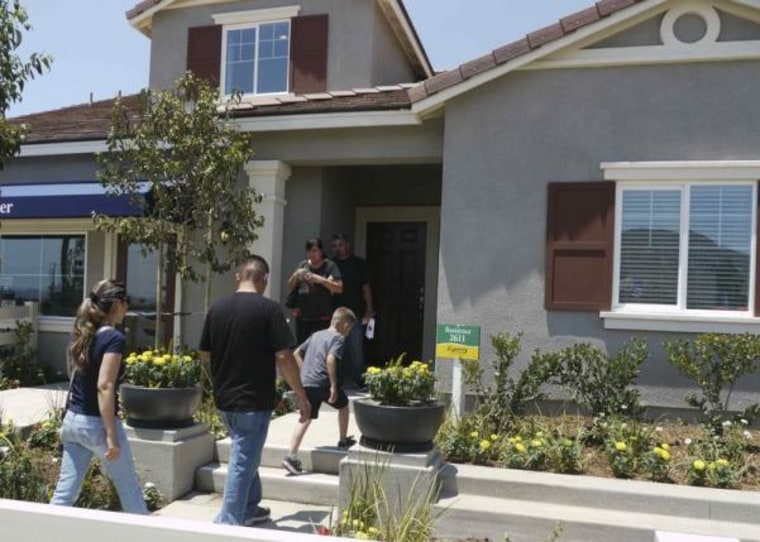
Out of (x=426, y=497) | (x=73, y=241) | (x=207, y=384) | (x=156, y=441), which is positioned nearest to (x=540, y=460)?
(x=426, y=497)

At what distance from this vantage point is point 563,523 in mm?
4867

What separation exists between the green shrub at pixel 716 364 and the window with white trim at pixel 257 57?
7.67 meters

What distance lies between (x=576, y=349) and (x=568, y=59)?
322cm

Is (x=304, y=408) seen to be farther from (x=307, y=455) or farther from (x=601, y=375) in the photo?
(x=601, y=375)

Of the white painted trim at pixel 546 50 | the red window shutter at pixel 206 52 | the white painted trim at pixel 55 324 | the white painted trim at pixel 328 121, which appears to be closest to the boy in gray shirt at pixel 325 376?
the white painted trim at pixel 546 50

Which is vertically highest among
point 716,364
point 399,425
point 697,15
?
point 697,15

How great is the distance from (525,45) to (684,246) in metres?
2.78

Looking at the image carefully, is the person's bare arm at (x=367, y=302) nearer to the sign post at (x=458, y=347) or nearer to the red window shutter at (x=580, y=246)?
the sign post at (x=458, y=347)

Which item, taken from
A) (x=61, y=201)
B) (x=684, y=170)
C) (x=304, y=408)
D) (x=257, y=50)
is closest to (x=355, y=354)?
(x=304, y=408)

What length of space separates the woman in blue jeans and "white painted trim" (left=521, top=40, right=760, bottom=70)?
216 inches

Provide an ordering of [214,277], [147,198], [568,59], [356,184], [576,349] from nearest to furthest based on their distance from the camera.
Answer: [576,349] < [568,59] < [147,198] < [214,277] < [356,184]

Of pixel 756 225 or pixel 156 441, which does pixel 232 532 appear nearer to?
pixel 156 441

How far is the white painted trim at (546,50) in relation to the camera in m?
7.07

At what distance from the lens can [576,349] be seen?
675 centimetres
